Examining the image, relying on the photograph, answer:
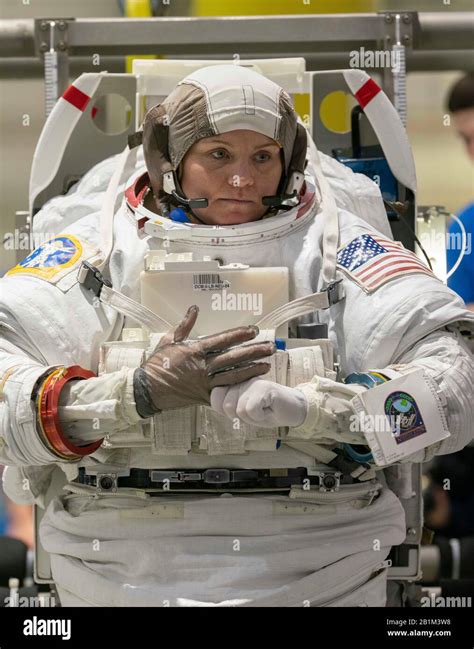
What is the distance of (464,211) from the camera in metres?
4.50

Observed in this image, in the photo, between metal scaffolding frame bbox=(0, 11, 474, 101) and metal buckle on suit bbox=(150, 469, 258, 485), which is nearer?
metal buckle on suit bbox=(150, 469, 258, 485)

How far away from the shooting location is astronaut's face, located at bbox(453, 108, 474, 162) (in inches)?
176

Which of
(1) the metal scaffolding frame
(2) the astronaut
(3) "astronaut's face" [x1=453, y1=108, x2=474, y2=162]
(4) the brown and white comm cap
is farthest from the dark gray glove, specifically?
(3) "astronaut's face" [x1=453, y1=108, x2=474, y2=162]

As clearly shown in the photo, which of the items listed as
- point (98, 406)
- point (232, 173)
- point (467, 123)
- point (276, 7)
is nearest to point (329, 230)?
point (232, 173)

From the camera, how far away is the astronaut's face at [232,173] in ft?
9.84

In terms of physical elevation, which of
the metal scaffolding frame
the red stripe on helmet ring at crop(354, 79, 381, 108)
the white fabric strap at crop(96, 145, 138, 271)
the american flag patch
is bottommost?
the american flag patch

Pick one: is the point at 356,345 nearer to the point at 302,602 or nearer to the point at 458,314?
the point at 458,314

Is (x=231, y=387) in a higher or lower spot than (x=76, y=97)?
lower

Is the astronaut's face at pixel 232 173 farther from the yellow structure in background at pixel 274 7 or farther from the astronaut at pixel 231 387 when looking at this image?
the yellow structure in background at pixel 274 7

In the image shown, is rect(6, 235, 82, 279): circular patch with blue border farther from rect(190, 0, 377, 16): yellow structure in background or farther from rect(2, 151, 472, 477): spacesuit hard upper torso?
rect(190, 0, 377, 16): yellow structure in background

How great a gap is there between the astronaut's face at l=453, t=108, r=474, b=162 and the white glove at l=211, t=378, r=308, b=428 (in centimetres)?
199

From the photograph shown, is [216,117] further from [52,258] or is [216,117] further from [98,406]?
[98,406]

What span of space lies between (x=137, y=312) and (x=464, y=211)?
184cm
